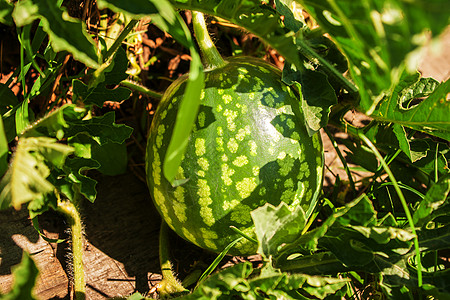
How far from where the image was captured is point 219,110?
145 cm

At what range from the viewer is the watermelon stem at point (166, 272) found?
1600 millimetres

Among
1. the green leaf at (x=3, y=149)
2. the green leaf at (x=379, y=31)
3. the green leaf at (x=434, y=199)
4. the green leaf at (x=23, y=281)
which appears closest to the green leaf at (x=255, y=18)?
the green leaf at (x=379, y=31)

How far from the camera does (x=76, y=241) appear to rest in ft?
5.34

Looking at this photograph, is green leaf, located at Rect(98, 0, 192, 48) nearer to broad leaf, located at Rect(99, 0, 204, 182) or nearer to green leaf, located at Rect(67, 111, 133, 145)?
broad leaf, located at Rect(99, 0, 204, 182)

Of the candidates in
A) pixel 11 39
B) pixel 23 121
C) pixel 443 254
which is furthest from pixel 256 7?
pixel 443 254

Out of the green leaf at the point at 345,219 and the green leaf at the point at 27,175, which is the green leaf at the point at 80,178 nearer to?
the green leaf at the point at 27,175

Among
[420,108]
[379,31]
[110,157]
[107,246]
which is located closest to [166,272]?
[107,246]

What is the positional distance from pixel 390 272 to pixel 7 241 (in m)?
1.26

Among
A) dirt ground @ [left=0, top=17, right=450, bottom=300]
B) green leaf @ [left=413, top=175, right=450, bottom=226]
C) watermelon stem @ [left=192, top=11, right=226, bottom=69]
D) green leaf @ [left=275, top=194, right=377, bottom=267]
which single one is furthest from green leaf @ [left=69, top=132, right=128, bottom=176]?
green leaf @ [left=413, top=175, right=450, bottom=226]

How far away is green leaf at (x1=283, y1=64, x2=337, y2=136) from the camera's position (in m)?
1.41

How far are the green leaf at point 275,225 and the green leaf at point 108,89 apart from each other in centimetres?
63

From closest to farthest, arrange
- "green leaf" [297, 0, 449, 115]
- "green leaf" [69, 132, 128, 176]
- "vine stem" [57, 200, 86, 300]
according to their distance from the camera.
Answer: "green leaf" [297, 0, 449, 115]
"vine stem" [57, 200, 86, 300]
"green leaf" [69, 132, 128, 176]

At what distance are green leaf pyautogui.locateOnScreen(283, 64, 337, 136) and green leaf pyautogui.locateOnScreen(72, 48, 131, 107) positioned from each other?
1.73 ft

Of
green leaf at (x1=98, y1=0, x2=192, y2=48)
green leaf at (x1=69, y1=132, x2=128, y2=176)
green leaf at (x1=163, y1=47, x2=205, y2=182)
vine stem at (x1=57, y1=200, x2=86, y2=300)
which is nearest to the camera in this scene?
green leaf at (x1=163, y1=47, x2=205, y2=182)
